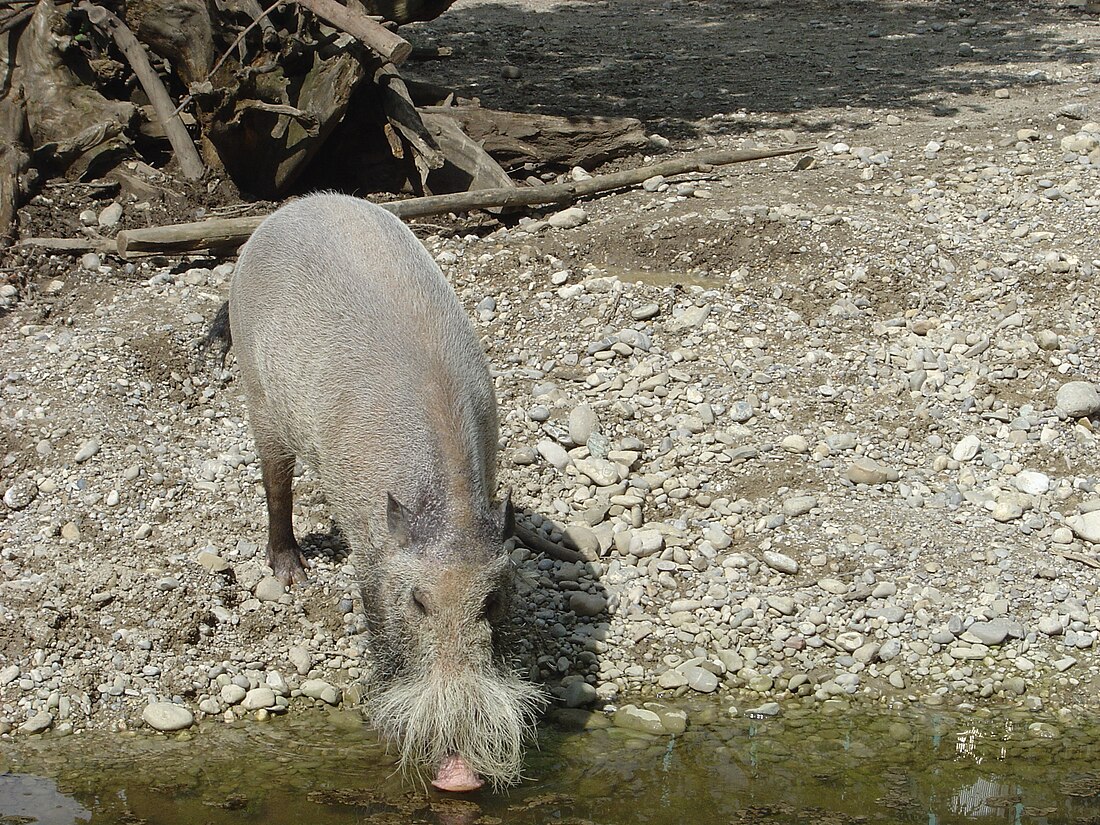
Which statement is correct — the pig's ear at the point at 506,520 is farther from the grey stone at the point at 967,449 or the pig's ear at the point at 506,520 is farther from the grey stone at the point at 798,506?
the grey stone at the point at 967,449

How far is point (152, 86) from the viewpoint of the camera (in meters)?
9.22

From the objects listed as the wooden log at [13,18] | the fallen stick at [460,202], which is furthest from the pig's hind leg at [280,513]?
the wooden log at [13,18]

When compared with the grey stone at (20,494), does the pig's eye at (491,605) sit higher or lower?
higher

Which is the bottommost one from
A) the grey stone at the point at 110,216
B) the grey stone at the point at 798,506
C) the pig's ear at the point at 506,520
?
the grey stone at the point at 798,506

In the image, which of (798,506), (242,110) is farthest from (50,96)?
(798,506)

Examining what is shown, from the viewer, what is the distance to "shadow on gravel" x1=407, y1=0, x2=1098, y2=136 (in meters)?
11.8

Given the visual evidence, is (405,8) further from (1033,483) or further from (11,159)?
(1033,483)

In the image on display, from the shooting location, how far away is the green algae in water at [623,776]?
166 inches

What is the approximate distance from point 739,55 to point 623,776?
11440 millimetres

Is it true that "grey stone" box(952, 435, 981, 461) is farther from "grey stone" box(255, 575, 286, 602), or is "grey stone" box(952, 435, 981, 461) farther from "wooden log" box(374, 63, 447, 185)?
"wooden log" box(374, 63, 447, 185)

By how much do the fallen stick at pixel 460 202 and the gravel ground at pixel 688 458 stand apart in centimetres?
16

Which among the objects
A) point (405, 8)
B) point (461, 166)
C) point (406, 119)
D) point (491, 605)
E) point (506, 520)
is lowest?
point (491, 605)

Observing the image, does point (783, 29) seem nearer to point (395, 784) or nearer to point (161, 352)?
point (161, 352)

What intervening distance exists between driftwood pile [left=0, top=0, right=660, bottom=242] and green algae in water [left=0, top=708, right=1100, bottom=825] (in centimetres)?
504
